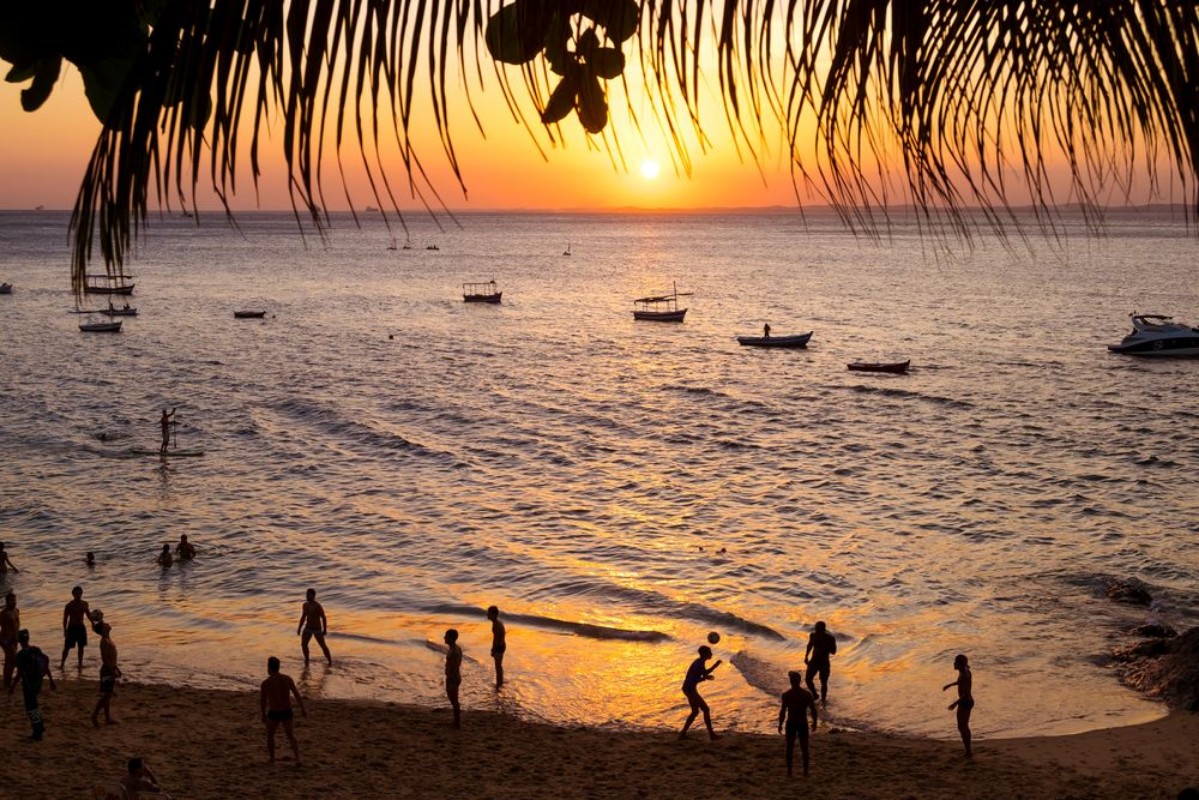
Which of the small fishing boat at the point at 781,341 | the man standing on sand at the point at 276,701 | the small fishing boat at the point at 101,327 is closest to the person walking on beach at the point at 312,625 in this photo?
the man standing on sand at the point at 276,701

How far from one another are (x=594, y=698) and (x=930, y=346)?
5627cm

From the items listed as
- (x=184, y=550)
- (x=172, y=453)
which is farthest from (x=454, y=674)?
(x=172, y=453)

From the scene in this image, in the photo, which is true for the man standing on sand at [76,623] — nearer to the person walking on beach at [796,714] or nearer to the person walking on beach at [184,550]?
the person walking on beach at [184,550]

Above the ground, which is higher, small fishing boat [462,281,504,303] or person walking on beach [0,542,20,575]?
small fishing boat [462,281,504,303]

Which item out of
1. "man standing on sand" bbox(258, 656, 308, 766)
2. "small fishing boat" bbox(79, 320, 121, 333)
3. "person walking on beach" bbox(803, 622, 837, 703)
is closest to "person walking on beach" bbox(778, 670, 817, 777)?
"person walking on beach" bbox(803, 622, 837, 703)

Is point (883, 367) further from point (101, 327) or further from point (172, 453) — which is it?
point (101, 327)

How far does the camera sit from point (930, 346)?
71312mm

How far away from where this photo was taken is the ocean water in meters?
21.3

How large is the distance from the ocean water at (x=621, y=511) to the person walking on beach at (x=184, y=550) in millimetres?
401

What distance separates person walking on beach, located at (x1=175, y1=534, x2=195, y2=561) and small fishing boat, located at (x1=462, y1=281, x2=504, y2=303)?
71493 mm

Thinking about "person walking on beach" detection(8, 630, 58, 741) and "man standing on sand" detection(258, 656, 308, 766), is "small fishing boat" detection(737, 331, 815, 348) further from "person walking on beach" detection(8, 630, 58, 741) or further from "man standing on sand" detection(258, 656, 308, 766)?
"person walking on beach" detection(8, 630, 58, 741)

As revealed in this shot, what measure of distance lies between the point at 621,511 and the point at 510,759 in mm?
16448

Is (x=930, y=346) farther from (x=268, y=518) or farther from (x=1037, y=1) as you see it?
(x=1037, y=1)

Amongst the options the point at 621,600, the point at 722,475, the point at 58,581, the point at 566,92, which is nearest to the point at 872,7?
the point at 566,92
